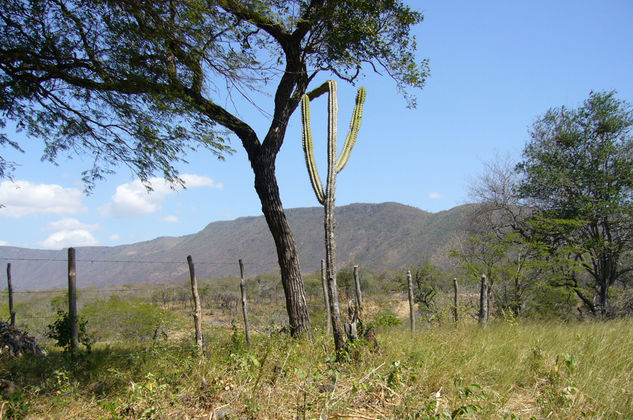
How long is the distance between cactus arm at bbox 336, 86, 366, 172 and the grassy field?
2410mm

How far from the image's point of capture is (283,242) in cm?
723

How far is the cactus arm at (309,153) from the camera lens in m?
5.48

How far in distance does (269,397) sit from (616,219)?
14.1 metres

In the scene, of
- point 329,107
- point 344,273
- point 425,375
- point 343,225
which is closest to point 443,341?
point 425,375

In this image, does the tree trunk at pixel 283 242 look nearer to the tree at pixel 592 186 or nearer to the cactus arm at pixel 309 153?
the cactus arm at pixel 309 153

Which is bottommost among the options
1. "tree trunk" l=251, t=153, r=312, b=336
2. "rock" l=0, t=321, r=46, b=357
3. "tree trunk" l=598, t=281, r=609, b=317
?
"tree trunk" l=598, t=281, r=609, b=317

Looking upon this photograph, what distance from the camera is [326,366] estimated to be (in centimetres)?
415

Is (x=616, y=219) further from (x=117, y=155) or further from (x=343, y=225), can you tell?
(x=343, y=225)

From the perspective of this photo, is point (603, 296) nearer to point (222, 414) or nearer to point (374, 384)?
point (374, 384)

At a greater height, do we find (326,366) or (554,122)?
(554,122)

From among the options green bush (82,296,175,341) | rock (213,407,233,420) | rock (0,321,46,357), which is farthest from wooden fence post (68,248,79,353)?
green bush (82,296,175,341)

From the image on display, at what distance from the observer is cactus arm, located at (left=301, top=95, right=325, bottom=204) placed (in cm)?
548

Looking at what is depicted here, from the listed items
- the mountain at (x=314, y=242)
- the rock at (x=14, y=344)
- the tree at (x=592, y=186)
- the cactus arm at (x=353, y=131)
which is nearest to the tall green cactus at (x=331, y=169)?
the cactus arm at (x=353, y=131)

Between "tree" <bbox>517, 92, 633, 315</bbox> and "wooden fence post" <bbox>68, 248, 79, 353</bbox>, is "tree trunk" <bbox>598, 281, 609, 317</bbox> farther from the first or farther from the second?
"wooden fence post" <bbox>68, 248, 79, 353</bbox>
